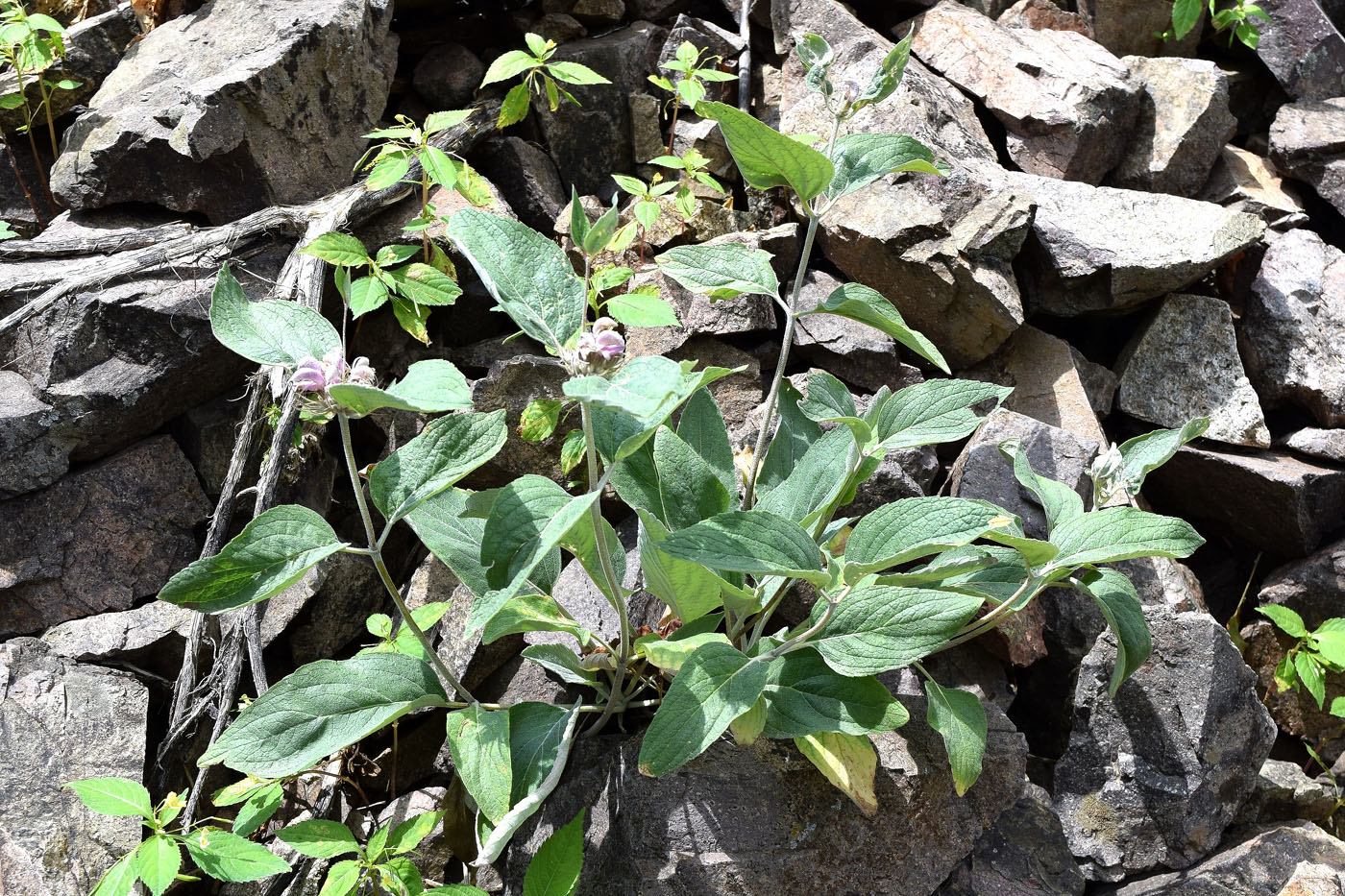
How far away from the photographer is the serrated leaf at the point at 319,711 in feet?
5.62

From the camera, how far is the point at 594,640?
7.06 ft

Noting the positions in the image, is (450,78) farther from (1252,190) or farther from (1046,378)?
(1252,190)

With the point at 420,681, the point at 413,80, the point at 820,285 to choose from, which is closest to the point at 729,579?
the point at 420,681

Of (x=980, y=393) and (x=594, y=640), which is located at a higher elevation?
(x=980, y=393)

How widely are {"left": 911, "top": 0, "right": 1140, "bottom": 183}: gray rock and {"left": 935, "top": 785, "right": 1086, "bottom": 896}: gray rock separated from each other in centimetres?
241

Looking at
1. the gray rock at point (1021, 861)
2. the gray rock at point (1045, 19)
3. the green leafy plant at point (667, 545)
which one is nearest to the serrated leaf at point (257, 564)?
the green leafy plant at point (667, 545)

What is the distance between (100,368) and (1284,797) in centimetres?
362

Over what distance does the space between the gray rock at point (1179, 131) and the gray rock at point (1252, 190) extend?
0.07m

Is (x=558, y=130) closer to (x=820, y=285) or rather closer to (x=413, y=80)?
(x=413, y=80)

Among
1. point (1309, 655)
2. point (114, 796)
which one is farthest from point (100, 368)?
point (1309, 655)

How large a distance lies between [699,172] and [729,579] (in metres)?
1.81

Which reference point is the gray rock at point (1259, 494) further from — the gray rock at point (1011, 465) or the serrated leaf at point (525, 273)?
the serrated leaf at point (525, 273)

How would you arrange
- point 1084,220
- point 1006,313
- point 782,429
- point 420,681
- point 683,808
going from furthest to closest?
point 1084,220 → point 1006,313 → point 782,429 → point 683,808 → point 420,681

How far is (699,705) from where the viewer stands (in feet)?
5.59
